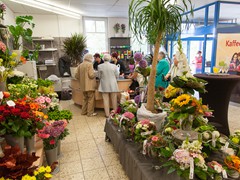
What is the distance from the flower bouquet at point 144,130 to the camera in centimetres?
200

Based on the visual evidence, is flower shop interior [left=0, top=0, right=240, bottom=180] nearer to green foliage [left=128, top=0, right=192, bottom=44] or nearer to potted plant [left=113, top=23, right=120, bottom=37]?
green foliage [left=128, top=0, right=192, bottom=44]

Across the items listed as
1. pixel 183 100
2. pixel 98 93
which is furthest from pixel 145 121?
pixel 98 93

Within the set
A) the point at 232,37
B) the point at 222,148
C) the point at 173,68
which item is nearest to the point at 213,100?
the point at 173,68

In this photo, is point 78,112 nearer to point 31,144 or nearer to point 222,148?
point 31,144

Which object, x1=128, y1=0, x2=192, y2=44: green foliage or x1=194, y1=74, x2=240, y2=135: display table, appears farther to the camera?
x1=194, y1=74, x2=240, y2=135: display table

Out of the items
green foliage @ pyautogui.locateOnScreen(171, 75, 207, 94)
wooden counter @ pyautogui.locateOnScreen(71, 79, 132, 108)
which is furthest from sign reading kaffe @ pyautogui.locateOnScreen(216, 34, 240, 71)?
green foliage @ pyautogui.locateOnScreen(171, 75, 207, 94)

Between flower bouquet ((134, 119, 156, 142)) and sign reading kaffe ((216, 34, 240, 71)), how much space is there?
4270mm

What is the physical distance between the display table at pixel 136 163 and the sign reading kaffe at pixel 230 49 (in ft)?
14.3

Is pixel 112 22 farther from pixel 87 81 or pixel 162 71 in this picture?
pixel 162 71

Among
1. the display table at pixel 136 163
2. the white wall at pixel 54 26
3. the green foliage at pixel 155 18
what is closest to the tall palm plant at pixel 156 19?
the green foliage at pixel 155 18

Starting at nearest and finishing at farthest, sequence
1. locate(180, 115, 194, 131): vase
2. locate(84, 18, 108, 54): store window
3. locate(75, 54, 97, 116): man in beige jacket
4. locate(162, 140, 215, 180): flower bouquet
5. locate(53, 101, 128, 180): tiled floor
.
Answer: locate(162, 140, 215, 180): flower bouquet, locate(180, 115, 194, 131): vase, locate(53, 101, 128, 180): tiled floor, locate(75, 54, 97, 116): man in beige jacket, locate(84, 18, 108, 54): store window

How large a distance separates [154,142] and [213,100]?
178cm

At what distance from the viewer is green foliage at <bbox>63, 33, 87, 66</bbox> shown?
21.5ft

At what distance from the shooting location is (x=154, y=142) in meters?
1.79
